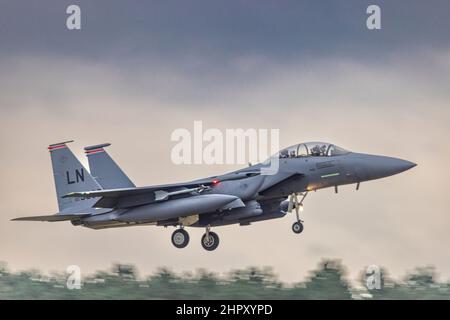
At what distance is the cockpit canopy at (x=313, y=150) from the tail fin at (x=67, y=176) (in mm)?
4721

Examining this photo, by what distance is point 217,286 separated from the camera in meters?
25.2

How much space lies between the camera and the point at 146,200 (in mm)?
26562

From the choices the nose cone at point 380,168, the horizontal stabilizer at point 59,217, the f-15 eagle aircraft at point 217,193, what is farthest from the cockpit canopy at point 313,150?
the horizontal stabilizer at point 59,217

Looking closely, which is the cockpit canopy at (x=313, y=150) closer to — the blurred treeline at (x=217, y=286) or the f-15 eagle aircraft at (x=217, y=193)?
the f-15 eagle aircraft at (x=217, y=193)

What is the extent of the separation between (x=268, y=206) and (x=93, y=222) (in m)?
4.06

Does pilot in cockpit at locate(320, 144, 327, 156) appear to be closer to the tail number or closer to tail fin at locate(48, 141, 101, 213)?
tail fin at locate(48, 141, 101, 213)

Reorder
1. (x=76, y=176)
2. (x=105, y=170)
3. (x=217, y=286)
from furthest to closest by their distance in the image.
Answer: (x=105, y=170) < (x=76, y=176) < (x=217, y=286)

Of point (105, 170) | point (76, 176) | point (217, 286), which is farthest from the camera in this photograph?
point (105, 170)

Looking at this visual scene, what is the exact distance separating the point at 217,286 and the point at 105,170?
14.7 feet

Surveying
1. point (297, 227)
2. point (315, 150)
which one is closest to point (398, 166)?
point (315, 150)

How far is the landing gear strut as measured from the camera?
1061 inches

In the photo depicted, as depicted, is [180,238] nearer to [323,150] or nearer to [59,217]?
[59,217]
